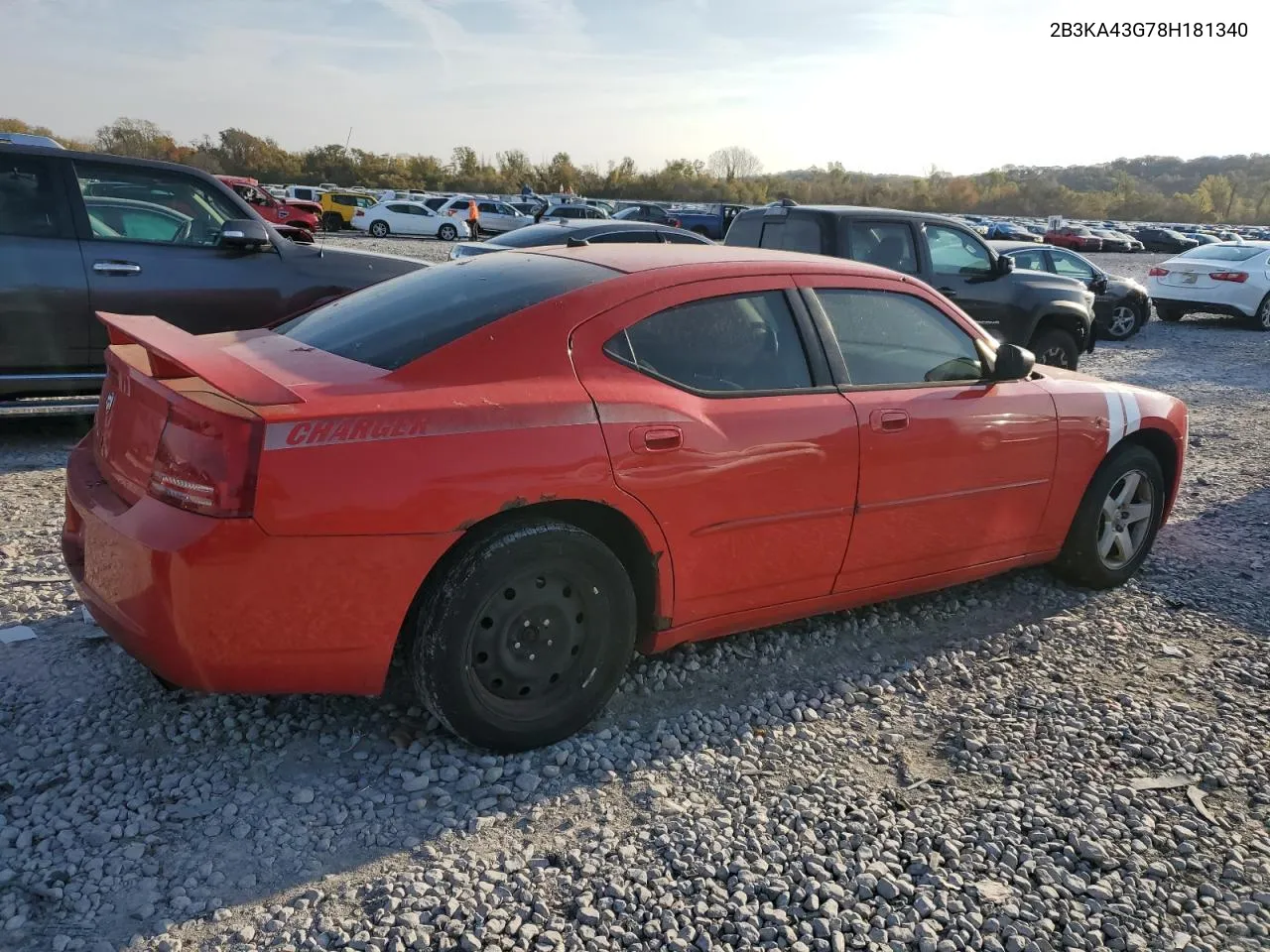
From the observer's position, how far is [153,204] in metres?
6.59

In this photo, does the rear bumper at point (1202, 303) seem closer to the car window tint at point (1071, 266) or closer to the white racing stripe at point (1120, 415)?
the car window tint at point (1071, 266)

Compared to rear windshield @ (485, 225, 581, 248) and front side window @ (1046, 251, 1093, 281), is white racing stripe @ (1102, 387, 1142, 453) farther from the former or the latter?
front side window @ (1046, 251, 1093, 281)

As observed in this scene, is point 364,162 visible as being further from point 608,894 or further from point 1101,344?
point 608,894

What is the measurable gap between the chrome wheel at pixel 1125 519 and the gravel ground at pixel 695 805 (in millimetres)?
649

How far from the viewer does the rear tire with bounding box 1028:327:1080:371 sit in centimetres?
1057

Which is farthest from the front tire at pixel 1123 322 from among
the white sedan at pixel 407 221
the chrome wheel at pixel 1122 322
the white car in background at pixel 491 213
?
the white sedan at pixel 407 221

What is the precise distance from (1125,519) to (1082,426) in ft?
2.34

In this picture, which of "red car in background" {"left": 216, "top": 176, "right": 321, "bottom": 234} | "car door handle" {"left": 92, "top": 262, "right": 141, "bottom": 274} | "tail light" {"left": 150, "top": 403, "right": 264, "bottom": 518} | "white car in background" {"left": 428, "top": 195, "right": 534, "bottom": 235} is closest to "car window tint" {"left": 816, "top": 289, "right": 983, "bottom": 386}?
"tail light" {"left": 150, "top": 403, "right": 264, "bottom": 518}

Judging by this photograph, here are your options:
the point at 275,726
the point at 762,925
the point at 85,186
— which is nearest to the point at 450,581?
the point at 275,726

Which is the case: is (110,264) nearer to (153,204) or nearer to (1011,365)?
(153,204)

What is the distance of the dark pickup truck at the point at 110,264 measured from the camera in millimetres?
6059

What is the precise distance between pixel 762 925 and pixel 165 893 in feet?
4.84

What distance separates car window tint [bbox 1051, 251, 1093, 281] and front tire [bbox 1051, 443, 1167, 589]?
11028 mm

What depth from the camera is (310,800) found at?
2902 mm
